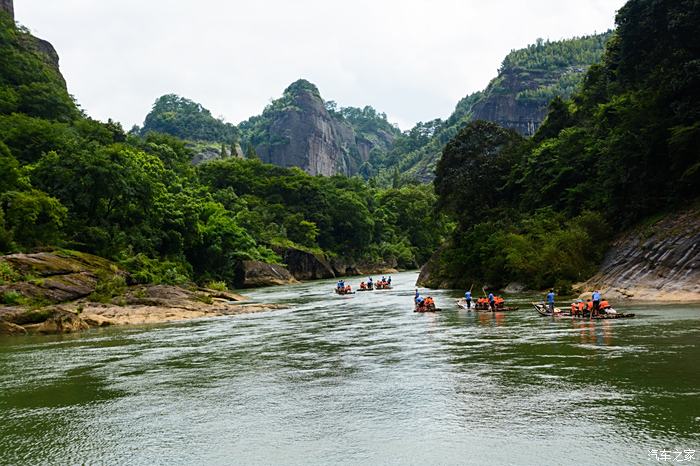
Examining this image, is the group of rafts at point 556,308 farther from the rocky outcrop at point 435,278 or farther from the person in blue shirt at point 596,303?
the rocky outcrop at point 435,278

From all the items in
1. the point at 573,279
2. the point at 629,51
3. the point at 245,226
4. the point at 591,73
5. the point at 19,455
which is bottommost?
the point at 19,455

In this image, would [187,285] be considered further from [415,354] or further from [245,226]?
[245,226]

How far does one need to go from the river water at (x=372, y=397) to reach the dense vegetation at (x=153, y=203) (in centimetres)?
2147

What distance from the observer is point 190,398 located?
54.2 ft

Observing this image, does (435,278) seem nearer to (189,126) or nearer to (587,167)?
(587,167)

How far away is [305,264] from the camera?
9312cm

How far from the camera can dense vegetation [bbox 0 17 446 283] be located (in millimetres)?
47656

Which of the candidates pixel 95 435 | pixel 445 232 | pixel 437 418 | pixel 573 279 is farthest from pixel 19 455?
pixel 445 232

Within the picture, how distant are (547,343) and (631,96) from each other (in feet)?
86.1

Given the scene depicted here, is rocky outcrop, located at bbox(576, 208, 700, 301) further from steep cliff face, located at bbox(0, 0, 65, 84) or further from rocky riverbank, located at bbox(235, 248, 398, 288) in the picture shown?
steep cliff face, located at bbox(0, 0, 65, 84)

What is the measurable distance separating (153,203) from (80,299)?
22.1m

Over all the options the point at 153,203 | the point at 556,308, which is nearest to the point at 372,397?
the point at 556,308

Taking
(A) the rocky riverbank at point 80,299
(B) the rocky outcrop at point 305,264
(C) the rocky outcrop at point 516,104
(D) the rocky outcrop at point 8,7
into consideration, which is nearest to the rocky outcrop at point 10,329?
(A) the rocky riverbank at point 80,299

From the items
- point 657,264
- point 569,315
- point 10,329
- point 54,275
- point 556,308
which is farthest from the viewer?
point 54,275
